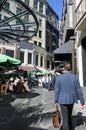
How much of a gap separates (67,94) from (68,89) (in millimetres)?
114

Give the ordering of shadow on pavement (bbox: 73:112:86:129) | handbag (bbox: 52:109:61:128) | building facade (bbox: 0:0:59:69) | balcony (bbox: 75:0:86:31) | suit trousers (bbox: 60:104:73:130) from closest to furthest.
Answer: suit trousers (bbox: 60:104:73:130) → handbag (bbox: 52:109:61:128) → shadow on pavement (bbox: 73:112:86:129) → balcony (bbox: 75:0:86:31) → building facade (bbox: 0:0:59:69)

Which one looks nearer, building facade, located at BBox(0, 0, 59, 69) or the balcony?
the balcony

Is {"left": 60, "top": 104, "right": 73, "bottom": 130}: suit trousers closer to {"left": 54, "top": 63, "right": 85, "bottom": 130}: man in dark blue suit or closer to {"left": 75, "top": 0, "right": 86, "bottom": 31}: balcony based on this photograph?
{"left": 54, "top": 63, "right": 85, "bottom": 130}: man in dark blue suit

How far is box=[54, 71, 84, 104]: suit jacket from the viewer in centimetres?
650

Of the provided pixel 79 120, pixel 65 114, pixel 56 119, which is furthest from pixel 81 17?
pixel 65 114

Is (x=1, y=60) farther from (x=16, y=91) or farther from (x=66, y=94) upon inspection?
(x=66, y=94)

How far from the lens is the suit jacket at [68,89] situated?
6500 mm

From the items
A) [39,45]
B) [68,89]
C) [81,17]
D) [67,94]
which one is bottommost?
[67,94]

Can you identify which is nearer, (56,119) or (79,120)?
(56,119)

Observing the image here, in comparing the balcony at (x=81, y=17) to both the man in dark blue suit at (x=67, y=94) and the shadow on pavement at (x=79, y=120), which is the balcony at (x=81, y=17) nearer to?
the shadow on pavement at (x=79, y=120)

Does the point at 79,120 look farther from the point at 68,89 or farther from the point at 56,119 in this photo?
the point at 68,89

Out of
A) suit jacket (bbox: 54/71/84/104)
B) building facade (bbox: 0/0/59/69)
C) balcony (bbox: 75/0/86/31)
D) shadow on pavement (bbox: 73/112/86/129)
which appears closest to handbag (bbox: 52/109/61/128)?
suit jacket (bbox: 54/71/84/104)

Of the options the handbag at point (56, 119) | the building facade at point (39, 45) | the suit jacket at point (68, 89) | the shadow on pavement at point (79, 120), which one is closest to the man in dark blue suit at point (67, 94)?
the suit jacket at point (68, 89)

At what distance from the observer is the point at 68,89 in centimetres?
654
